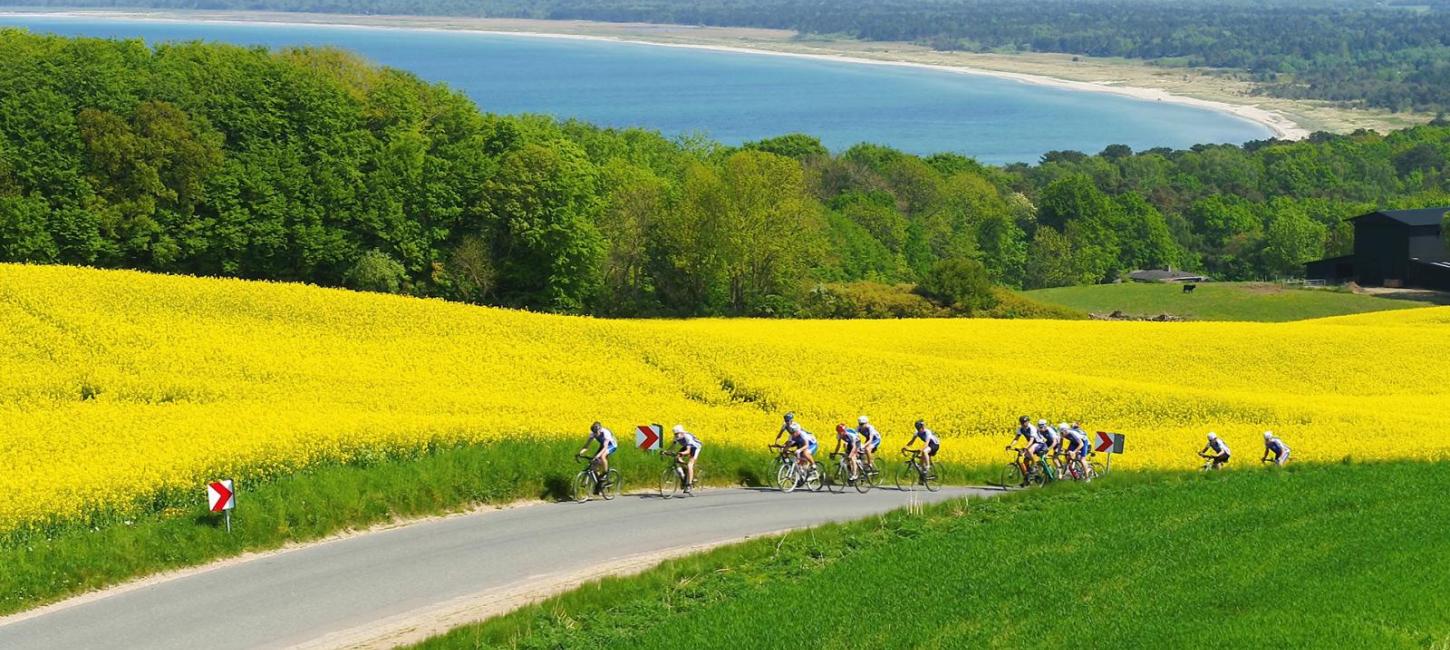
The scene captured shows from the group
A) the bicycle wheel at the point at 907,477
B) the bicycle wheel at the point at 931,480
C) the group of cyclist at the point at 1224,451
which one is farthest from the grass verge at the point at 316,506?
the group of cyclist at the point at 1224,451

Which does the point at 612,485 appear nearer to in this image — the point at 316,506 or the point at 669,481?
the point at 669,481

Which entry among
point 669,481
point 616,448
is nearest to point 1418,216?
point 669,481

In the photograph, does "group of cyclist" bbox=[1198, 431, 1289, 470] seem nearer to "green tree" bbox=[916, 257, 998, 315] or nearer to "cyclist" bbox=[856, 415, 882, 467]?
"cyclist" bbox=[856, 415, 882, 467]

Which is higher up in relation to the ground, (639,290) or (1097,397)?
(1097,397)

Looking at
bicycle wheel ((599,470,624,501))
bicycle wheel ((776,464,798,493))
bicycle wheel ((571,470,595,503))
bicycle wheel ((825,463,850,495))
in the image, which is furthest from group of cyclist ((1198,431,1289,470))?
bicycle wheel ((571,470,595,503))

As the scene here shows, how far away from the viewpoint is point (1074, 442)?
38000 millimetres

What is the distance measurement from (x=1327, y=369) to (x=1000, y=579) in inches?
1422

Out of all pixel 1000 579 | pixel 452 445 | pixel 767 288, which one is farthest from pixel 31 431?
pixel 767 288

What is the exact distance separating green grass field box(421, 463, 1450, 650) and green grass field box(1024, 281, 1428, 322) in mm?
56189

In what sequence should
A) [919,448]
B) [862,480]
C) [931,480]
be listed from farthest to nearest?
[931,480]
[919,448]
[862,480]

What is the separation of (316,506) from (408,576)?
3976 millimetres

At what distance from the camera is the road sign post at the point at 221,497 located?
30031mm

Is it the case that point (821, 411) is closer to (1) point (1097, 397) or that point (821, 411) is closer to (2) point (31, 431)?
(1) point (1097, 397)

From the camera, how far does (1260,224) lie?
168 metres
